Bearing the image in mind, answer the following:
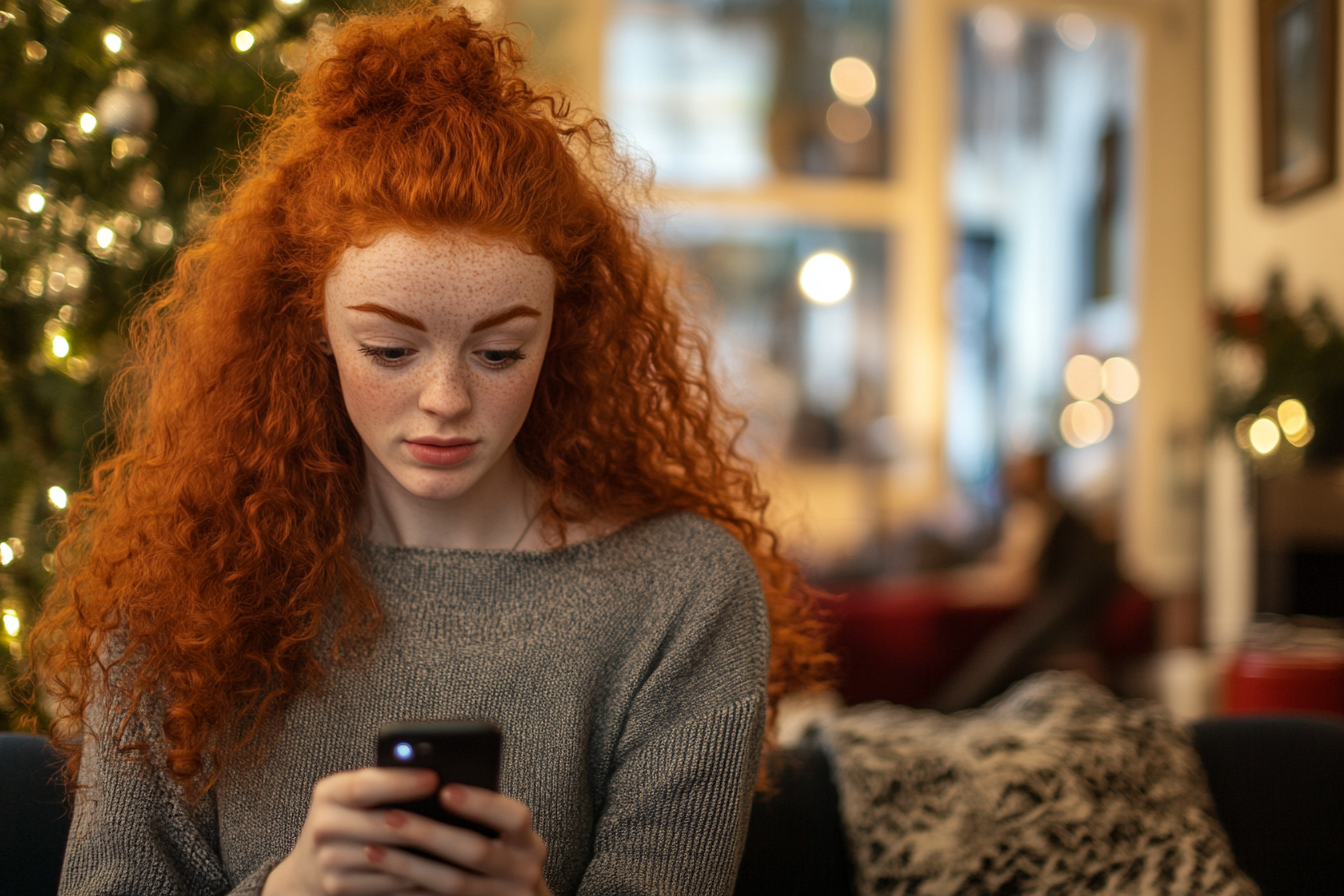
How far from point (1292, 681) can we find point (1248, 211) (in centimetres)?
229

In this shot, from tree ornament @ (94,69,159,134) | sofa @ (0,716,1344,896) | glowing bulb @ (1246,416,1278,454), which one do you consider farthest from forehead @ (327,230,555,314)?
glowing bulb @ (1246,416,1278,454)

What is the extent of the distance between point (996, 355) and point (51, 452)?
6318 mm

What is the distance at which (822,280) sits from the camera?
661cm

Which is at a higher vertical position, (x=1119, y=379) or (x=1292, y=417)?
(x=1119, y=379)

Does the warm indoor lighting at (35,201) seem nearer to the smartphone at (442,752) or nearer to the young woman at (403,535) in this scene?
the young woman at (403,535)

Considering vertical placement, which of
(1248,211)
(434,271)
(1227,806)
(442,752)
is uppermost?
(1248,211)

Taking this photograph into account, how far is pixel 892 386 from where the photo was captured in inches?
258

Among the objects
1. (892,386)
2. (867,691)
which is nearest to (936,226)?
(892,386)

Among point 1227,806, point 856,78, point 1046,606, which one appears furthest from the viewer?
point 856,78

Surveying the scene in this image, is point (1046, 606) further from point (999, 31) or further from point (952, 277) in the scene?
point (999, 31)

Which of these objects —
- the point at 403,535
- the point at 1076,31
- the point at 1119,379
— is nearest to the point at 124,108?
the point at 403,535

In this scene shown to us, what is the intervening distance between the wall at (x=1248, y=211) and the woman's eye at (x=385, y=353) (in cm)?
343

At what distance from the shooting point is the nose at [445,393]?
3.18ft

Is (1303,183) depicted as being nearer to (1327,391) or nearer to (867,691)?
(1327,391)
